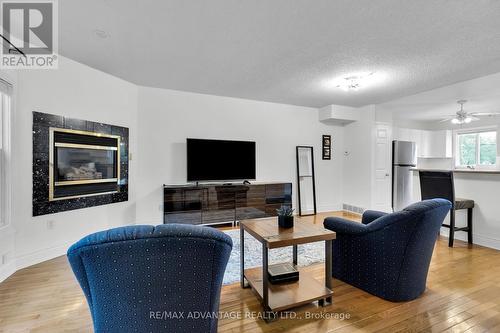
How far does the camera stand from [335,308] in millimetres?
1956

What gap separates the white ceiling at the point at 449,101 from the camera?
3.95 m

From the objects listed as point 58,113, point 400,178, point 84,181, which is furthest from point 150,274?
point 400,178

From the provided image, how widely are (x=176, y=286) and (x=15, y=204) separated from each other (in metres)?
2.72

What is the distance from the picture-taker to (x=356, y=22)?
2.27 m

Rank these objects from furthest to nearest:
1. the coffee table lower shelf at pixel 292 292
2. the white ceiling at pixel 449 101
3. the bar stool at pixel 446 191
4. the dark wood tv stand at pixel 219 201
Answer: the dark wood tv stand at pixel 219 201, the white ceiling at pixel 449 101, the bar stool at pixel 446 191, the coffee table lower shelf at pixel 292 292

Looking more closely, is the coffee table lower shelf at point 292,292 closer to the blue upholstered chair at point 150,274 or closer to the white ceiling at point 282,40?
the blue upholstered chair at point 150,274

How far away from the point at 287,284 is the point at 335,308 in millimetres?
428

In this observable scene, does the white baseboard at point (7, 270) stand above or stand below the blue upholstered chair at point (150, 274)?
below

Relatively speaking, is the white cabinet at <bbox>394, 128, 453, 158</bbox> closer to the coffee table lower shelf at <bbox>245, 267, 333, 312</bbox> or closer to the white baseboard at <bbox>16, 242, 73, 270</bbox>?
the coffee table lower shelf at <bbox>245, 267, 333, 312</bbox>

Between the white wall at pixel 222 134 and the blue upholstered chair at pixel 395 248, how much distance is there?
123 inches

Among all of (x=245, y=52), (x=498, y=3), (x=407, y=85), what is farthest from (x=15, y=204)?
(x=407, y=85)

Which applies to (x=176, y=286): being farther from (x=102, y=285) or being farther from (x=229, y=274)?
(x=229, y=274)

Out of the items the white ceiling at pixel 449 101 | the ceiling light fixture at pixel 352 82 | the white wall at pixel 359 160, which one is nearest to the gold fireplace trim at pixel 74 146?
the ceiling light fixture at pixel 352 82

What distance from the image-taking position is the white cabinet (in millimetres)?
6590
